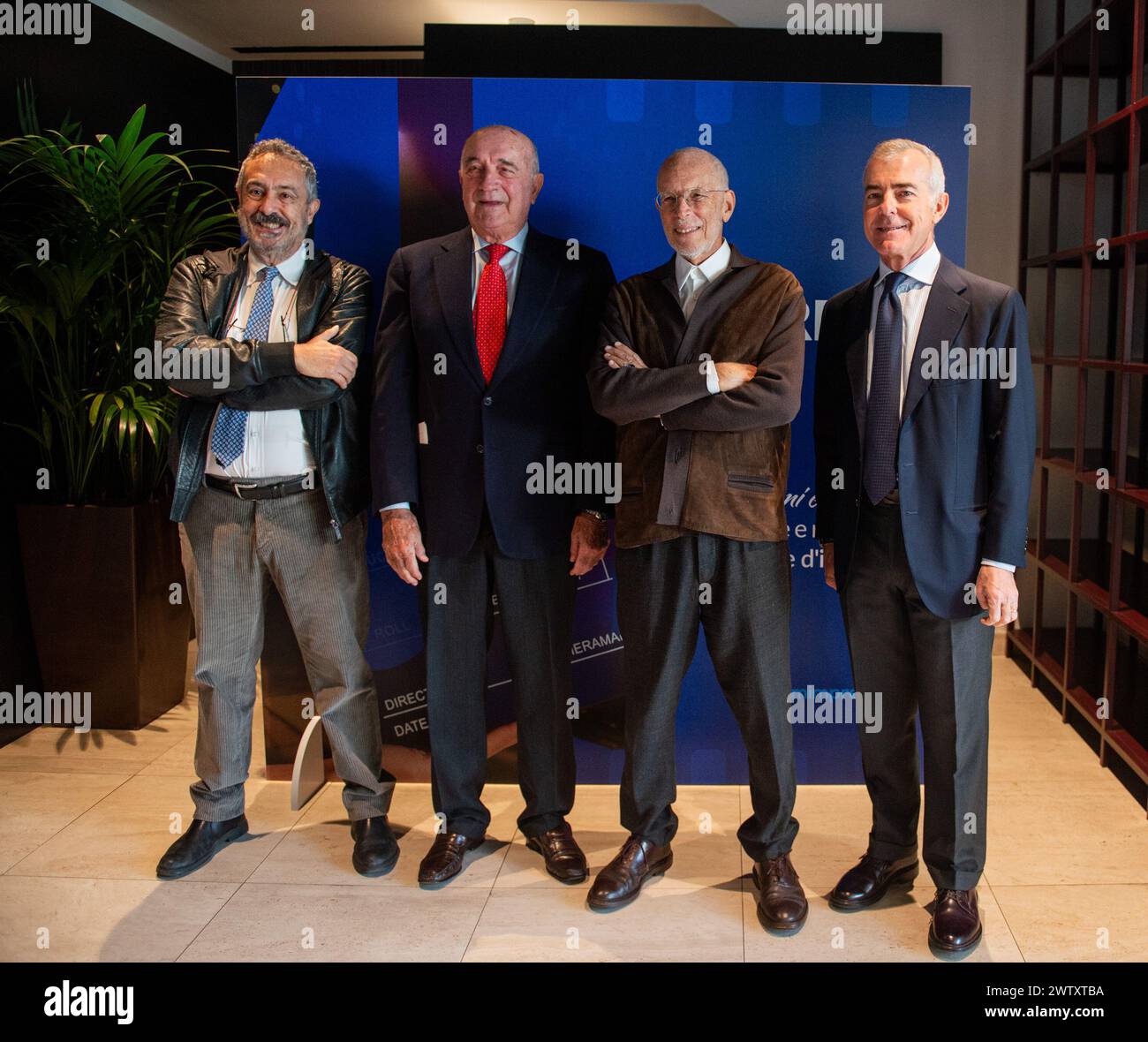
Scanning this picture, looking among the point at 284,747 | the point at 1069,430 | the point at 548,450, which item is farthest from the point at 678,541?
the point at 1069,430

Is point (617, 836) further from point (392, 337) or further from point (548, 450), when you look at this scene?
point (392, 337)

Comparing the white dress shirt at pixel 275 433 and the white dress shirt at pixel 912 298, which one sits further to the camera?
the white dress shirt at pixel 275 433

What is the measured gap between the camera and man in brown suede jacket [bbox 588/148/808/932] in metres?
2.71

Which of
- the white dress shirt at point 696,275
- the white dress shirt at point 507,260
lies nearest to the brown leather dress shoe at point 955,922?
the white dress shirt at point 696,275

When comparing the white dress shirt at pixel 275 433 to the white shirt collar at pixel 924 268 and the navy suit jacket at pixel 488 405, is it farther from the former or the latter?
the white shirt collar at pixel 924 268

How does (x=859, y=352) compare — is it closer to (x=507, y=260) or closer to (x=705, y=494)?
(x=705, y=494)

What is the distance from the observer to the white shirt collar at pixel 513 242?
9.87ft

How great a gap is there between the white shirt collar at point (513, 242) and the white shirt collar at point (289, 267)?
19.3 inches

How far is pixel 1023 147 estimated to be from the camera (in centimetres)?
526

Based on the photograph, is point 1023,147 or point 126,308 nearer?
point 126,308

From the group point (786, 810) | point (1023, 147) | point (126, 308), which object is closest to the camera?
point (786, 810)

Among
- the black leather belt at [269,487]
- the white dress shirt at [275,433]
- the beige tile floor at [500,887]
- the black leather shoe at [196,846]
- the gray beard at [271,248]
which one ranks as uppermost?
the gray beard at [271,248]
